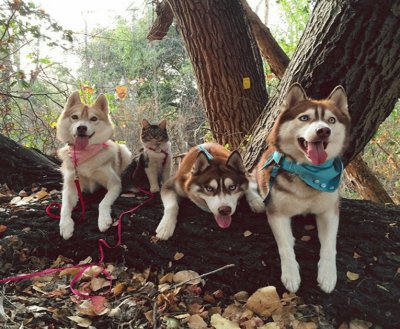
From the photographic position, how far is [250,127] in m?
4.96

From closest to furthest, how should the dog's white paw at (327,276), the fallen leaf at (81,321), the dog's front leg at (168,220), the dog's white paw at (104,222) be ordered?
the fallen leaf at (81,321) < the dog's white paw at (327,276) < the dog's front leg at (168,220) < the dog's white paw at (104,222)

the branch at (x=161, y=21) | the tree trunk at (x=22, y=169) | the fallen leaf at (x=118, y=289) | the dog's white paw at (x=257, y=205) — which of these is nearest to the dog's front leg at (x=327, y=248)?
the dog's white paw at (x=257, y=205)

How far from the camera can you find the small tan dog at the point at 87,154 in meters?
3.40

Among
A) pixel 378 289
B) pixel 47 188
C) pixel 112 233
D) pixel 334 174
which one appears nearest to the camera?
pixel 378 289

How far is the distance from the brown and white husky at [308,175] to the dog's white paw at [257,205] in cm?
14

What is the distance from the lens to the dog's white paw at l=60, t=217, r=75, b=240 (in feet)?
10.3

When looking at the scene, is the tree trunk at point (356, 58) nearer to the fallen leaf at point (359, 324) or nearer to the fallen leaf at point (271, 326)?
the fallen leaf at point (359, 324)

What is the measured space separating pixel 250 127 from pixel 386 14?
7.61ft

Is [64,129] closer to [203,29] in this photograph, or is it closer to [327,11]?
[203,29]

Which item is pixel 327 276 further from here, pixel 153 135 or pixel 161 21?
pixel 161 21

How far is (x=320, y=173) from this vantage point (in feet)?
8.25

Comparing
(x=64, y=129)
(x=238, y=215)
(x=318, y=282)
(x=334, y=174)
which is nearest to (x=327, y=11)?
(x=334, y=174)

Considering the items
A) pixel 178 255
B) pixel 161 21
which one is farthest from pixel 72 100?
pixel 161 21

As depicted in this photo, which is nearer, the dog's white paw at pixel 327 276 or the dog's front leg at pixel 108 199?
the dog's white paw at pixel 327 276
